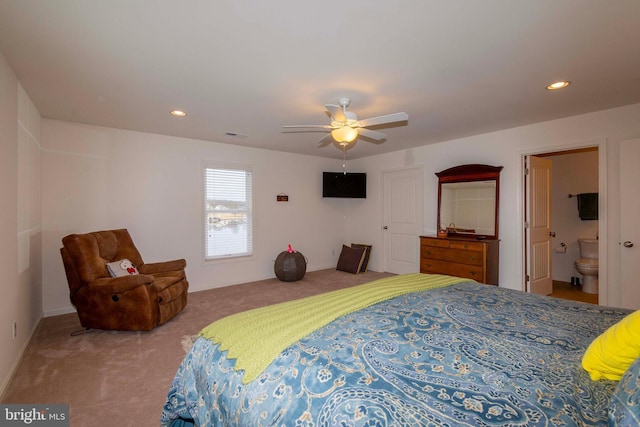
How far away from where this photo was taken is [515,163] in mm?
4297

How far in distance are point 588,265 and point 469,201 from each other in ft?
6.43

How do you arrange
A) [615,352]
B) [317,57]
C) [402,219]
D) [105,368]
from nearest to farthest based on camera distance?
1. [615,352]
2. [317,57]
3. [105,368]
4. [402,219]

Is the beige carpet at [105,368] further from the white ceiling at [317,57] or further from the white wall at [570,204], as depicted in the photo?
the white wall at [570,204]

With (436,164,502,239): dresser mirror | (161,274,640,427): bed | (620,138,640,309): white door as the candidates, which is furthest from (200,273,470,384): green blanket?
(436,164,502,239): dresser mirror

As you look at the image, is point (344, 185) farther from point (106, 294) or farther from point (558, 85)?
point (106, 294)

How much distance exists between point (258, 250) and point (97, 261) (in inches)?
103

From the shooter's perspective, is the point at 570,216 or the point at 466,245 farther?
the point at 570,216

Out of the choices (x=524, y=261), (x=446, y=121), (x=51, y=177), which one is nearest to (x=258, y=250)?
(x=51, y=177)

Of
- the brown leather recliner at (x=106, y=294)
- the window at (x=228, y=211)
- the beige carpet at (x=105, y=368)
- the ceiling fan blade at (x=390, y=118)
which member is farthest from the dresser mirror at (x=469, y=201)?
the brown leather recliner at (x=106, y=294)

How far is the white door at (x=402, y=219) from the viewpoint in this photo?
5539 millimetres

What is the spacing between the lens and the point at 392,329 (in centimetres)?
146

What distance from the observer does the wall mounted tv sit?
6262 mm

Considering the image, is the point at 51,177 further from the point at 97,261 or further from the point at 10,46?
the point at 10,46

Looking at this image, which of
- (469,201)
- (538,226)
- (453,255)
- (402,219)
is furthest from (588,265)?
(402,219)
